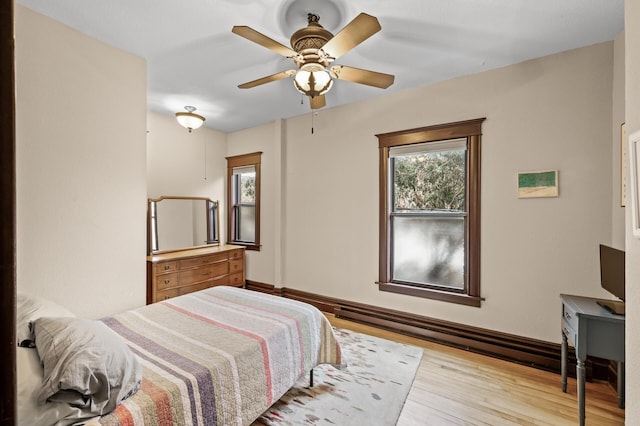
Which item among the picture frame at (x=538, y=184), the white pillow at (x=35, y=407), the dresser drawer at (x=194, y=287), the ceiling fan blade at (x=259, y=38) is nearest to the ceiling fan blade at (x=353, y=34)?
the ceiling fan blade at (x=259, y=38)

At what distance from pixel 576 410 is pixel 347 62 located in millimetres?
3222

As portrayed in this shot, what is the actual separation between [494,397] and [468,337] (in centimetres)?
75

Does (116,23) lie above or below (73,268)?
above

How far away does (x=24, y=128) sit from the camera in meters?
1.92

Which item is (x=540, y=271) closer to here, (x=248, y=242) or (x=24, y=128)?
(x=248, y=242)

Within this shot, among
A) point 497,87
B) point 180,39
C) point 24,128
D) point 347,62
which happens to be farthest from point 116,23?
point 497,87

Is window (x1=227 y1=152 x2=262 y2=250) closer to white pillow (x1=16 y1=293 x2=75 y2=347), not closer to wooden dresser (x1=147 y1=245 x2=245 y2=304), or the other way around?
wooden dresser (x1=147 y1=245 x2=245 y2=304)

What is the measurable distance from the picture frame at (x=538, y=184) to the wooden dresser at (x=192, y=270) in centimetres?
378

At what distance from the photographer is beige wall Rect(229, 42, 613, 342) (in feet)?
7.72

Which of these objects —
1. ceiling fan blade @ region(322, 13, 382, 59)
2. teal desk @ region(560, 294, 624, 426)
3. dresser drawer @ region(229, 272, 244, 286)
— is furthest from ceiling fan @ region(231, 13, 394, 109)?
dresser drawer @ region(229, 272, 244, 286)

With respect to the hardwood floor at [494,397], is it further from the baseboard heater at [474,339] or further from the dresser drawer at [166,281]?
the dresser drawer at [166,281]

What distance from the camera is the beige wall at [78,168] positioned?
195cm

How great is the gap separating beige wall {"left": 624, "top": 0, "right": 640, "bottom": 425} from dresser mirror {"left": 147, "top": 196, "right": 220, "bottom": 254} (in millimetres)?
4344

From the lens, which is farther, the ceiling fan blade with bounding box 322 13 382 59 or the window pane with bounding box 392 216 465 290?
the window pane with bounding box 392 216 465 290
